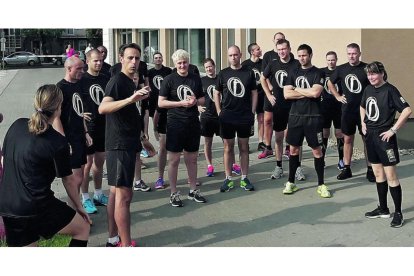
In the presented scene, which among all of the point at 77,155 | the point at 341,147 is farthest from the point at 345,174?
the point at 77,155

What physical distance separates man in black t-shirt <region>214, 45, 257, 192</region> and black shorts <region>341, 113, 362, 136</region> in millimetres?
1535

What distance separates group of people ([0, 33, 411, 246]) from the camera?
13.4ft

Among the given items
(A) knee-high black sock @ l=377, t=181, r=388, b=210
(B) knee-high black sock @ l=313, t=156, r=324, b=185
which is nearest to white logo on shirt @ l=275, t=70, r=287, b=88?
(B) knee-high black sock @ l=313, t=156, r=324, b=185

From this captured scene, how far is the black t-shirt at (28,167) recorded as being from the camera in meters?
4.00

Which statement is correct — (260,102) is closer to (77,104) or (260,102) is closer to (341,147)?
(341,147)

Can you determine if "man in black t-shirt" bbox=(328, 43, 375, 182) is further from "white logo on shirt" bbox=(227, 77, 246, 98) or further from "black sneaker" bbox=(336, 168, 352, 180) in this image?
"white logo on shirt" bbox=(227, 77, 246, 98)

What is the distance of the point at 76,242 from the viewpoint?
172 inches

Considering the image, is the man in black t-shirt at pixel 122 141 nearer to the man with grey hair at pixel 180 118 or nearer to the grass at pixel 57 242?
the grass at pixel 57 242

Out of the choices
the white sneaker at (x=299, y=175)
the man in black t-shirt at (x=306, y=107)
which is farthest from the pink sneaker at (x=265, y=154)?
the man in black t-shirt at (x=306, y=107)

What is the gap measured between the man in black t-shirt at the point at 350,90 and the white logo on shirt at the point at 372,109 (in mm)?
1585

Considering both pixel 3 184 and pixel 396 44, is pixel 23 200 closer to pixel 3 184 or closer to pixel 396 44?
pixel 3 184

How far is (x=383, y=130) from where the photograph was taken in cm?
593

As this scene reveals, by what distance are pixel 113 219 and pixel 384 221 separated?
121 inches

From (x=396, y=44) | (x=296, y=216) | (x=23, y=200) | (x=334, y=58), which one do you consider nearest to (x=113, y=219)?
(x=23, y=200)
